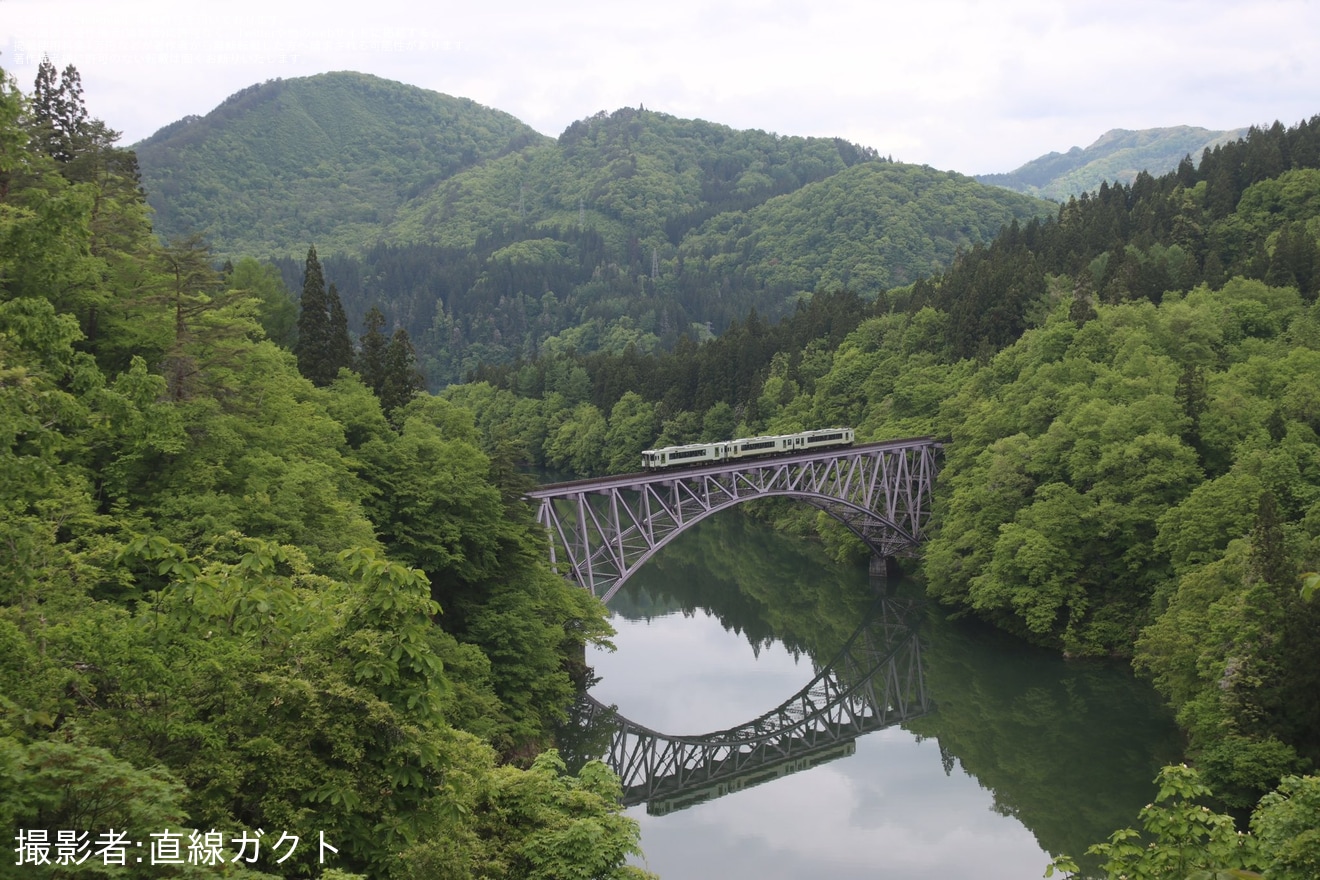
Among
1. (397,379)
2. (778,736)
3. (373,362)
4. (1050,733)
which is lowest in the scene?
(778,736)

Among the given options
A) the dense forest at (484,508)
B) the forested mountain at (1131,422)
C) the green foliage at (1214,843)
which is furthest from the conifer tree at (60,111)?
the green foliage at (1214,843)

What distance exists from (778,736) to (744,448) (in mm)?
16473

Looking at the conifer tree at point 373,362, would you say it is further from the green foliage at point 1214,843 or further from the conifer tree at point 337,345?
the green foliage at point 1214,843

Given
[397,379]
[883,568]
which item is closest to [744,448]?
[883,568]

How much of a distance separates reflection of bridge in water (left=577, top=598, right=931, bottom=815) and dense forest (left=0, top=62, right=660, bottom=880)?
8299 millimetres

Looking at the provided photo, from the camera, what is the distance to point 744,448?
51969 mm

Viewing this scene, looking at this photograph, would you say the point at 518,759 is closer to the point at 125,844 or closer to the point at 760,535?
the point at 125,844

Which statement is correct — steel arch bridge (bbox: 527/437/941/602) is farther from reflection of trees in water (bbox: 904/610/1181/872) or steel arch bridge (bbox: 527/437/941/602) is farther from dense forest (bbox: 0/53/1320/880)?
reflection of trees in water (bbox: 904/610/1181/872)

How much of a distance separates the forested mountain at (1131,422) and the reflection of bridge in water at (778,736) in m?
5.06

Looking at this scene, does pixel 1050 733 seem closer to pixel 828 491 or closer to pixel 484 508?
pixel 484 508

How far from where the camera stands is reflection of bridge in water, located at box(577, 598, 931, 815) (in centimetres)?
3406

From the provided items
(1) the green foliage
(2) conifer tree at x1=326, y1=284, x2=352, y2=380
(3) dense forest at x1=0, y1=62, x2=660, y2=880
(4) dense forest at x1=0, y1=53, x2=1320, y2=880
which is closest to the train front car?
(4) dense forest at x1=0, y1=53, x2=1320, y2=880

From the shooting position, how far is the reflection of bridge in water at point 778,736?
3406cm

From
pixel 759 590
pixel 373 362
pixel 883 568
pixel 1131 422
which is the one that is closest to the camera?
pixel 373 362
